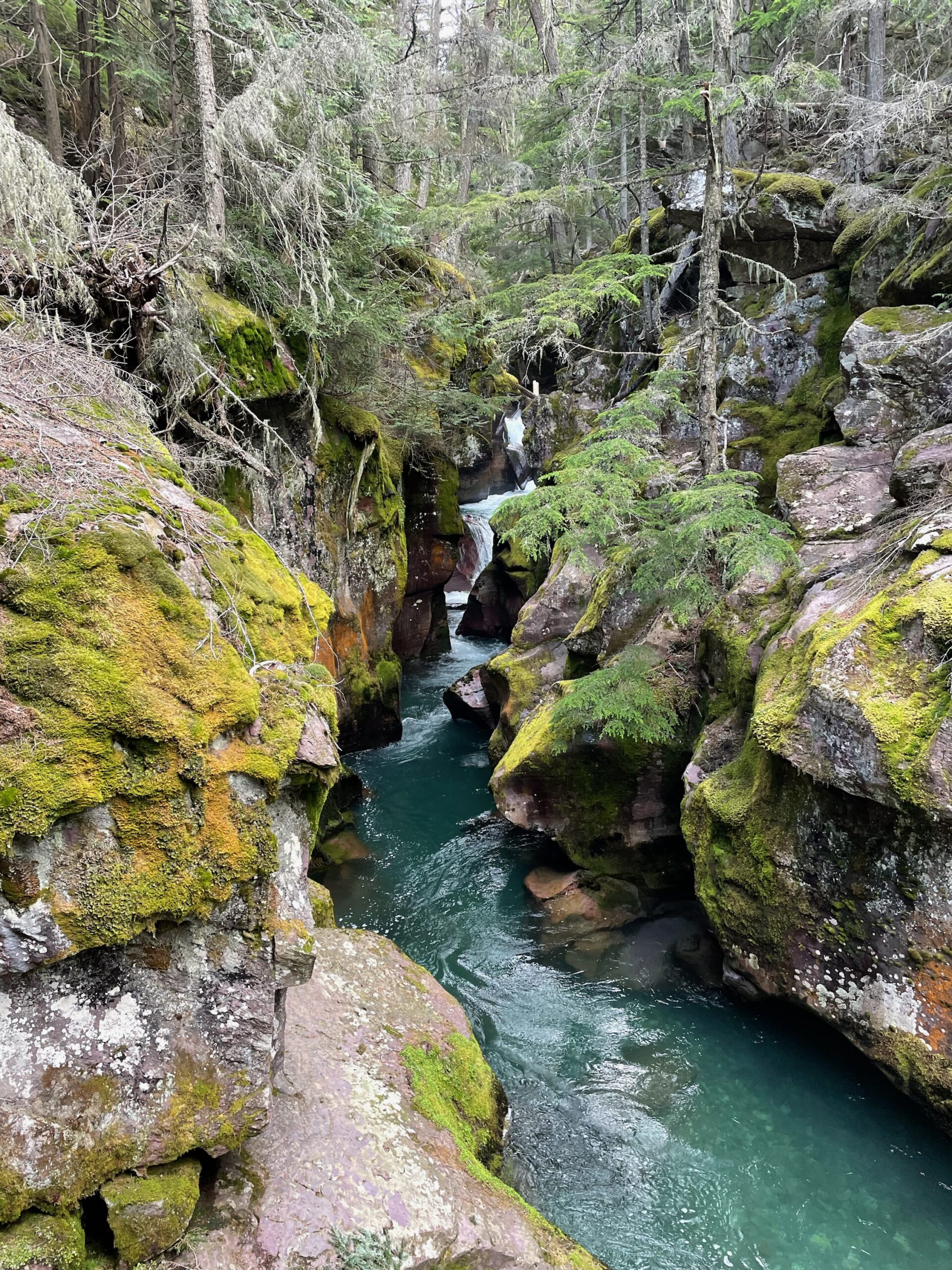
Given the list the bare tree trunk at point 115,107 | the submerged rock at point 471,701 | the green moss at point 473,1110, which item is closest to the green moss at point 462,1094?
the green moss at point 473,1110

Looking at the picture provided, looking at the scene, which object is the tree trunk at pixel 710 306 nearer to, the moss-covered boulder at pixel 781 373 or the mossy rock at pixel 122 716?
the moss-covered boulder at pixel 781 373

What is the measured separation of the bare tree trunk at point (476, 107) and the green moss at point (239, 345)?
15375 millimetres

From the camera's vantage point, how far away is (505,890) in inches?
391

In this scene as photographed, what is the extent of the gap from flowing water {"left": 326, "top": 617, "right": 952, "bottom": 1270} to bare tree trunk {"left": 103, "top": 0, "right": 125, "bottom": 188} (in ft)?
34.1

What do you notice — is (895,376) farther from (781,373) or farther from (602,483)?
(781,373)

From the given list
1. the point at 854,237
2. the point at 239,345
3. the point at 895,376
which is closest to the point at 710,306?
the point at 895,376

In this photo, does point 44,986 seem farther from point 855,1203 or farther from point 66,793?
point 855,1203

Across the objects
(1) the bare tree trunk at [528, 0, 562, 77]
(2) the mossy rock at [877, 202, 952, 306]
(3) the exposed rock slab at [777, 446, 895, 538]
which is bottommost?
(3) the exposed rock slab at [777, 446, 895, 538]

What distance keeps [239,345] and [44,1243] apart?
8581 mm

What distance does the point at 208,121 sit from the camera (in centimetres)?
877

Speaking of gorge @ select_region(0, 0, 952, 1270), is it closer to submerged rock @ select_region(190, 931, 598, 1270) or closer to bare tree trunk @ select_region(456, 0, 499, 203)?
submerged rock @ select_region(190, 931, 598, 1270)

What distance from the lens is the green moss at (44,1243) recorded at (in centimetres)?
290

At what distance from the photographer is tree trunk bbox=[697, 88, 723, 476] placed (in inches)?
361

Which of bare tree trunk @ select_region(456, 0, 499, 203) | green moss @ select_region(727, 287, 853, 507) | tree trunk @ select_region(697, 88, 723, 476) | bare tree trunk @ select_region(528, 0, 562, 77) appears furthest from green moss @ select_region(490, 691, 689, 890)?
bare tree trunk @ select_region(456, 0, 499, 203)
